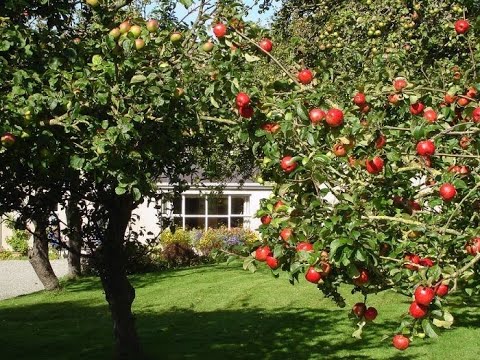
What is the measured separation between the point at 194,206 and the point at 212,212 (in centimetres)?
81

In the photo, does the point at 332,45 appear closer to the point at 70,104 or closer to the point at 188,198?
the point at 70,104

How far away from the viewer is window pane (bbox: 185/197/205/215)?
29297mm

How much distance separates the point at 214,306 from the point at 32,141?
9938mm

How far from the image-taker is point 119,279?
8500 millimetres

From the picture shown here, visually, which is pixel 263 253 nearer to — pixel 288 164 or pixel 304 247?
pixel 304 247

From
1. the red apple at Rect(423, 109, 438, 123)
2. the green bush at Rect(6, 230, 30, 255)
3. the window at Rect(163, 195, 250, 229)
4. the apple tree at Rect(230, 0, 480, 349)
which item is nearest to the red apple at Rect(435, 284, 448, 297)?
the apple tree at Rect(230, 0, 480, 349)

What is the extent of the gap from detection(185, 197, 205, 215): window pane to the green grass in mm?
10816

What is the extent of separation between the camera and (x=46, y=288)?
17984 mm

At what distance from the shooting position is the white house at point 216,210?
27438mm

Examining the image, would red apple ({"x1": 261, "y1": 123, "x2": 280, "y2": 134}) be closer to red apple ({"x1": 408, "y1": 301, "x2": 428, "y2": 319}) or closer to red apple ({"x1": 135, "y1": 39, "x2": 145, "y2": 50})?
red apple ({"x1": 135, "y1": 39, "x2": 145, "y2": 50})

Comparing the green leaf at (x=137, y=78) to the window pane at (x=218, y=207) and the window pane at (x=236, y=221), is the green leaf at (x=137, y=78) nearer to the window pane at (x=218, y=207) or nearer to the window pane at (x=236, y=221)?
the window pane at (x=236, y=221)

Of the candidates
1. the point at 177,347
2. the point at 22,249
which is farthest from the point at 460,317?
the point at 22,249

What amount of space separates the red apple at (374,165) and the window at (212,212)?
2342 centimetres

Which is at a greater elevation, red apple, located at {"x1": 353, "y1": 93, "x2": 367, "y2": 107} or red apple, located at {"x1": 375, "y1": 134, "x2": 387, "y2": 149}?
red apple, located at {"x1": 353, "y1": 93, "x2": 367, "y2": 107}
